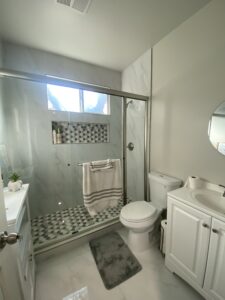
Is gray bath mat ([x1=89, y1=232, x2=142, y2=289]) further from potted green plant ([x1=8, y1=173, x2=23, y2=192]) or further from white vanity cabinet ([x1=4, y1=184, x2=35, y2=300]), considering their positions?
potted green plant ([x1=8, y1=173, x2=23, y2=192])

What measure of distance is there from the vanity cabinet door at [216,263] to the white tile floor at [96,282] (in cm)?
26

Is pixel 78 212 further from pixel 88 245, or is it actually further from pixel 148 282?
pixel 148 282

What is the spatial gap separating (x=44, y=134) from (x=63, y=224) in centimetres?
136

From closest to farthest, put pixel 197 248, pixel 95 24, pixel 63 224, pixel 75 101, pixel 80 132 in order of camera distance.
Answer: pixel 197 248 → pixel 95 24 → pixel 63 224 → pixel 75 101 → pixel 80 132

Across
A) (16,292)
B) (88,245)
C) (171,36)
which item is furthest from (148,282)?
(171,36)

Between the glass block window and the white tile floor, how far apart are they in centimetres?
203

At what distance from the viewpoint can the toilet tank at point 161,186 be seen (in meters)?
1.65

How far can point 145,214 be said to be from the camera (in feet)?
5.10

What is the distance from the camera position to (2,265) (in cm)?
58

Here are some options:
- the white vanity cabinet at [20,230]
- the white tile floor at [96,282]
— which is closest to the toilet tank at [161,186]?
the white tile floor at [96,282]

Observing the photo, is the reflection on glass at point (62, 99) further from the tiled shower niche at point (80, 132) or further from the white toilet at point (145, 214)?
the white toilet at point (145, 214)

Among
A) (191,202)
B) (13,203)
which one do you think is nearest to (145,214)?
(191,202)

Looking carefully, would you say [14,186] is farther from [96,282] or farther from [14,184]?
[96,282]

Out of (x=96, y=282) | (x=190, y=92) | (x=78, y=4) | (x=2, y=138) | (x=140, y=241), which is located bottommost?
(x=96, y=282)
